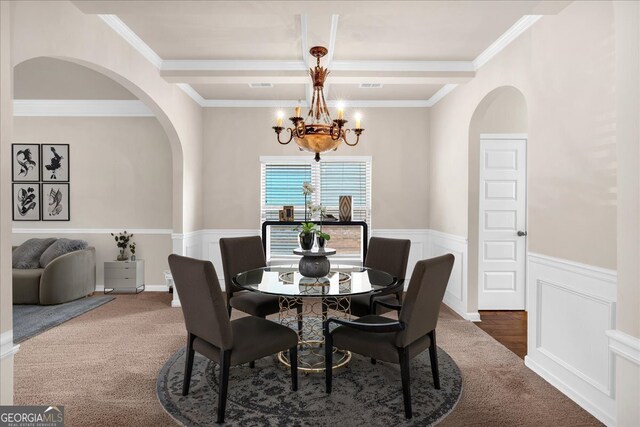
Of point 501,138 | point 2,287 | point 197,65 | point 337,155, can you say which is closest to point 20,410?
point 2,287

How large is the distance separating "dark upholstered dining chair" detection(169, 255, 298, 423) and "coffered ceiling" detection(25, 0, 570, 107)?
190 centimetres

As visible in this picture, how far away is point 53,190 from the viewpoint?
18.9 ft

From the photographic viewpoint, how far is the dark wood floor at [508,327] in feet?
11.8

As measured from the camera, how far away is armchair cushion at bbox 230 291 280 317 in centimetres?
330

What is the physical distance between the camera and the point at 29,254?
16.8ft

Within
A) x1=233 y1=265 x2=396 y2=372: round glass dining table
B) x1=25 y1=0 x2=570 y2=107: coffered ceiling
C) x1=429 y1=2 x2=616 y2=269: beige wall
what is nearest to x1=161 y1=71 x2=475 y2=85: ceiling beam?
x1=25 y1=0 x2=570 y2=107: coffered ceiling

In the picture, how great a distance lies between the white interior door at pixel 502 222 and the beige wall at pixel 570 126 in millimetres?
1149

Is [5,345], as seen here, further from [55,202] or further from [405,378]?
[55,202]

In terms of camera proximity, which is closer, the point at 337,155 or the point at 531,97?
the point at 531,97

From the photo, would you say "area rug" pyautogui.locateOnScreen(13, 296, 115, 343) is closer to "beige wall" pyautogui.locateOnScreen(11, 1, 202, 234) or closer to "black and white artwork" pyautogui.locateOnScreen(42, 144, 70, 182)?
"beige wall" pyautogui.locateOnScreen(11, 1, 202, 234)

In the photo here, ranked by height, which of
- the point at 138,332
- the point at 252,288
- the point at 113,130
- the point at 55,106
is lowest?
the point at 138,332

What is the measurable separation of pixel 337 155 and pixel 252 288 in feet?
11.1

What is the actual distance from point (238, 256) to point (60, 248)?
10.0ft

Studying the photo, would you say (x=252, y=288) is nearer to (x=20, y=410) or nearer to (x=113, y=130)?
(x=20, y=410)
